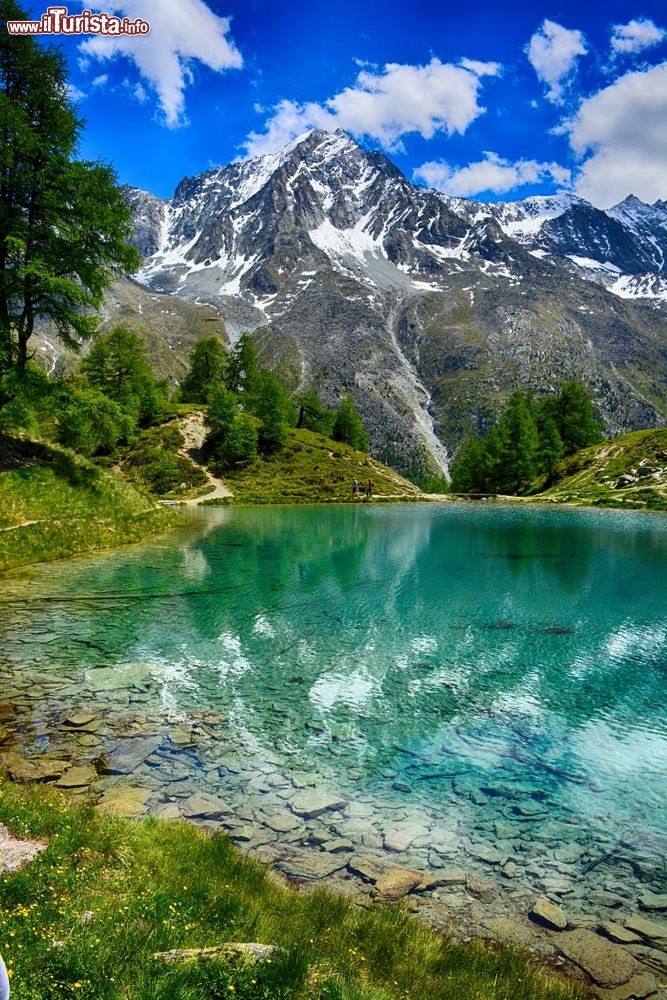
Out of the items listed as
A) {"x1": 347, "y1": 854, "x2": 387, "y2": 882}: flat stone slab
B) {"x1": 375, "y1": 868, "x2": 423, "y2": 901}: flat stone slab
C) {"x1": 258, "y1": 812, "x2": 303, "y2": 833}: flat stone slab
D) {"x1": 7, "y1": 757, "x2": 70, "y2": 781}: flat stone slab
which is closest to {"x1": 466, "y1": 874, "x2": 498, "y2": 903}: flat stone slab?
{"x1": 375, "y1": 868, "x2": 423, "y2": 901}: flat stone slab

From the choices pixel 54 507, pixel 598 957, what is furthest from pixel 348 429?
pixel 598 957

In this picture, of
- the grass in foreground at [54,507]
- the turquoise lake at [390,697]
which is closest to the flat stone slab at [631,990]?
the turquoise lake at [390,697]

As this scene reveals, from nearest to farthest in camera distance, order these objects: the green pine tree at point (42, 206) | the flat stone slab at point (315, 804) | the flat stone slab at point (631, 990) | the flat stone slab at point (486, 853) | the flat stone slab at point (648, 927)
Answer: the flat stone slab at point (631, 990)
the flat stone slab at point (648, 927)
the flat stone slab at point (486, 853)
the flat stone slab at point (315, 804)
the green pine tree at point (42, 206)

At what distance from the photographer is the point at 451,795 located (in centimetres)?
955

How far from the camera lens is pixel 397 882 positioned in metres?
7.40

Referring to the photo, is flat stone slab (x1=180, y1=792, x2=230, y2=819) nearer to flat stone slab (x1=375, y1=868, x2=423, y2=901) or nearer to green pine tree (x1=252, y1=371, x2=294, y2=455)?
flat stone slab (x1=375, y1=868, x2=423, y2=901)

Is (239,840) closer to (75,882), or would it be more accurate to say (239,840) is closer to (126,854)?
(126,854)

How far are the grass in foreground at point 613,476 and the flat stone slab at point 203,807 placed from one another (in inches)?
3088

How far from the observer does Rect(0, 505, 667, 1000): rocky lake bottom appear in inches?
292

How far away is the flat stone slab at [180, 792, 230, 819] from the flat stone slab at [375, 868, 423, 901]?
2.75 meters

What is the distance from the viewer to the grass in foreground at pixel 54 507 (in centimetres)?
2645

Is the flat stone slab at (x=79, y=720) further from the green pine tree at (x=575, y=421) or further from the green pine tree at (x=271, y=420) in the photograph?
the green pine tree at (x=575, y=421)

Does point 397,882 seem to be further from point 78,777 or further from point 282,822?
point 78,777

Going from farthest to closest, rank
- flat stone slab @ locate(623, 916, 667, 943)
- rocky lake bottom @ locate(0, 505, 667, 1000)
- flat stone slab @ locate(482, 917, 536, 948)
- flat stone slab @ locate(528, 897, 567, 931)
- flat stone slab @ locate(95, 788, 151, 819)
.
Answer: flat stone slab @ locate(95, 788, 151, 819), rocky lake bottom @ locate(0, 505, 667, 1000), flat stone slab @ locate(528, 897, 567, 931), flat stone slab @ locate(623, 916, 667, 943), flat stone slab @ locate(482, 917, 536, 948)
